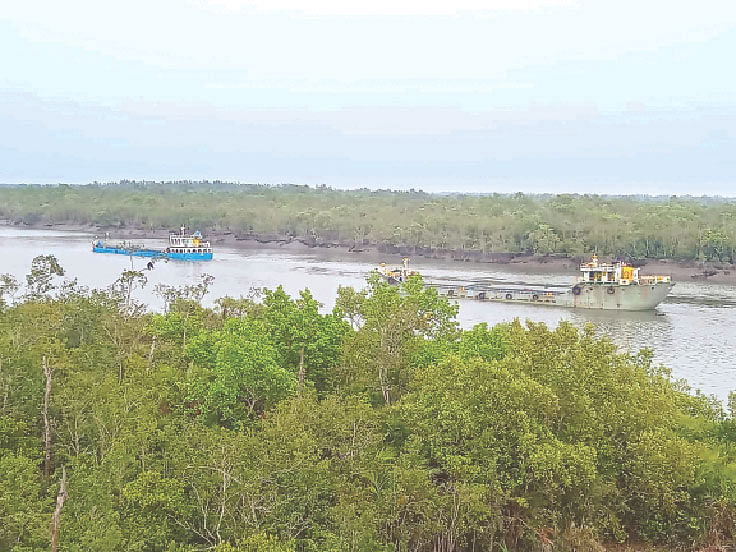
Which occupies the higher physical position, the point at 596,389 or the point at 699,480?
the point at 596,389

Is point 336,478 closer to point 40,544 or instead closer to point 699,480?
point 40,544

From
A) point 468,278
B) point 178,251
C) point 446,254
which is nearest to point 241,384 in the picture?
point 468,278

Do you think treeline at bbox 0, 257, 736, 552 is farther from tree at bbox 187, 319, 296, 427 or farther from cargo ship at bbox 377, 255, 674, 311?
cargo ship at bbox 377, 255, 674, 311

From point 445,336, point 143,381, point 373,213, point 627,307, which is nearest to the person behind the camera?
point 143,381

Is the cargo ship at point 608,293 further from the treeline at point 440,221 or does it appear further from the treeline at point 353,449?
the treeline at point 353,449

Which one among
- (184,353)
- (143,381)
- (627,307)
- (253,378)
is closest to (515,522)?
(253,378)
